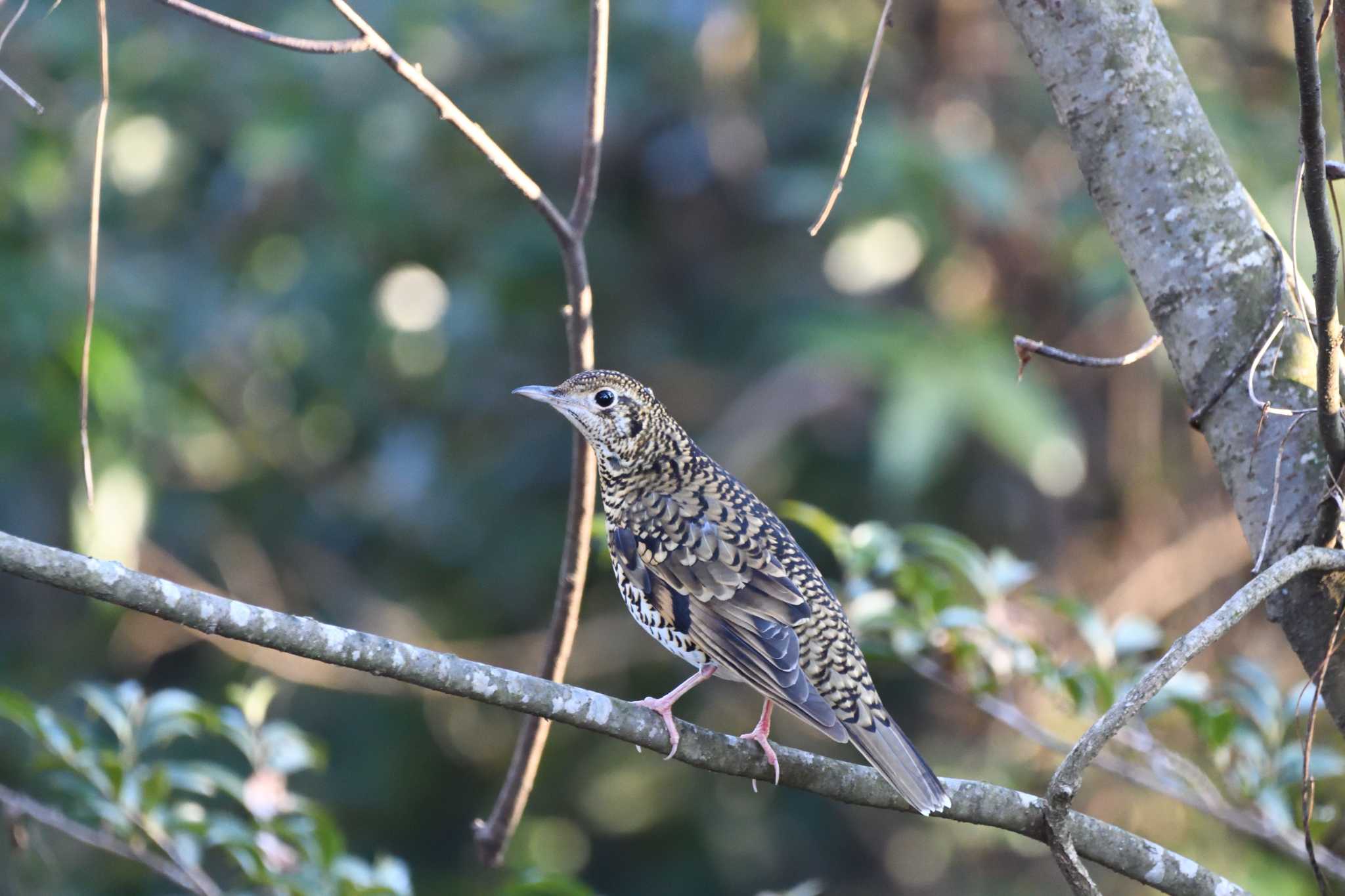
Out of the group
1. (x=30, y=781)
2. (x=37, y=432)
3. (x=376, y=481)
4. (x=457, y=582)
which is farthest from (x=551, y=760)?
(x=37, y=432)

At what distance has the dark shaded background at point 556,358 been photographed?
6.27 metres

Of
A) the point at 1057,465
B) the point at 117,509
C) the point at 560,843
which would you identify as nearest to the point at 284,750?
the point at 117,509

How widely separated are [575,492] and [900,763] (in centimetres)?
90

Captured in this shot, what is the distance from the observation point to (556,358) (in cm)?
817

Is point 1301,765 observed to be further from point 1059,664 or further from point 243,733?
point 243,733

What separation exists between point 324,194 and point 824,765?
20.1ft

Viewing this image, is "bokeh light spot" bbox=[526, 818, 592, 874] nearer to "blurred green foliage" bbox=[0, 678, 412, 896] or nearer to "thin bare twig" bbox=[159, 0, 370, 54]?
"blurred green foliage" bbox=[0, 678, 412, 896]

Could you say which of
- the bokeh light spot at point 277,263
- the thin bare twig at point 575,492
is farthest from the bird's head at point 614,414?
the bokeh light spot at point 277,263

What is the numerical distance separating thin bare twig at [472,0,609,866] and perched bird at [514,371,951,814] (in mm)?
269

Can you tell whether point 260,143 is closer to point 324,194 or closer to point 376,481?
point 324,194

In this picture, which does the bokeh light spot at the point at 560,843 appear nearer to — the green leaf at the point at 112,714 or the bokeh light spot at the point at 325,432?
the bokeh light spot at the point at 325,432

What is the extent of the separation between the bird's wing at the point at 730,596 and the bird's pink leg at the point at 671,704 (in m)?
0.09

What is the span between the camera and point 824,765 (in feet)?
8.86

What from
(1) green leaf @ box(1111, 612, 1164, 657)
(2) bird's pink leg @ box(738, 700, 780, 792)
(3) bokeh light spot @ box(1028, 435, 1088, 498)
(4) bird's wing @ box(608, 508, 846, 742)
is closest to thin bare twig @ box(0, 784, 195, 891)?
(4) bird's wing @ box(608, 508, 846, 742)
